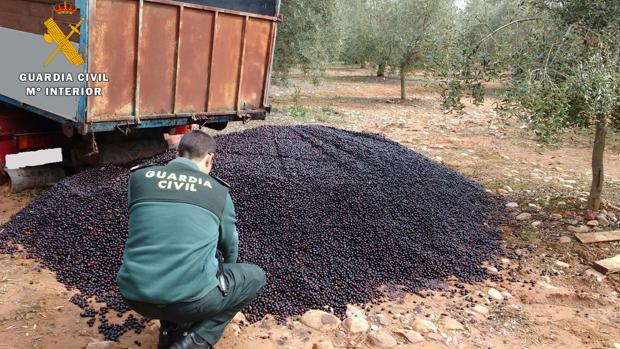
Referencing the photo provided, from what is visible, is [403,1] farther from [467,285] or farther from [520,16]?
[467,285]

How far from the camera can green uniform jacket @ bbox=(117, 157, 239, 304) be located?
9.71ft

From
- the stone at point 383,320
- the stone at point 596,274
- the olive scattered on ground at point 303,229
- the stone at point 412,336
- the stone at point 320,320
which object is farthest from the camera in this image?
the stone at point 596,274

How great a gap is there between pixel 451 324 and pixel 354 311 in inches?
32.5

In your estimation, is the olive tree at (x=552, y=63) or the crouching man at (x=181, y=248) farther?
the olive tree at (x=552, y=63)

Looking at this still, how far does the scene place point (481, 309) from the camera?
15.3 feet

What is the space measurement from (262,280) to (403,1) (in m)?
17.5

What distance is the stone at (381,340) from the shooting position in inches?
156

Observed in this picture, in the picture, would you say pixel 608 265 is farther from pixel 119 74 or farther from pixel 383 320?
pixel 119 74

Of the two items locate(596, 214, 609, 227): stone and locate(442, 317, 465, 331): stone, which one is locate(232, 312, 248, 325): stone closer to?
locate(442, 317, 465, 331): stone

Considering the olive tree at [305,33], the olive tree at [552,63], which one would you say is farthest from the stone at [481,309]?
the olive tree at [305,33]

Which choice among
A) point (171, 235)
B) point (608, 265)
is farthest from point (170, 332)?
point (608, 265)

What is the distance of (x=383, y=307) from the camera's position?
457 centimetres

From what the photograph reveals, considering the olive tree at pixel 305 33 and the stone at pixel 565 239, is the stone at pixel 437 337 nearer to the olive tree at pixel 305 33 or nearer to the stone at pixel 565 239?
the stone at pixel 565 239

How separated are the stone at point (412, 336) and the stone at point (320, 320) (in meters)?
0.53
